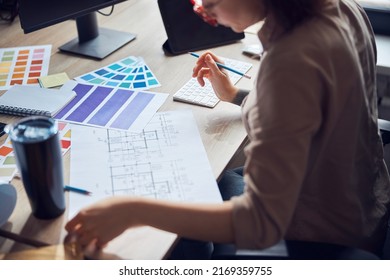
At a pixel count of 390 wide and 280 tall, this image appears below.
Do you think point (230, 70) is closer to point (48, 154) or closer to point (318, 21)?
point (318, 21)

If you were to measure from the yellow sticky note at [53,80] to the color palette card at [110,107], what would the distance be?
24mm

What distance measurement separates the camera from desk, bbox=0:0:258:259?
85cm

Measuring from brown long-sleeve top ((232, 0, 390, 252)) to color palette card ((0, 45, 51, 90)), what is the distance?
77cm

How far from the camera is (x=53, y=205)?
2.90 feet

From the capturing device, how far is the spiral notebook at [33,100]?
3.93 feet

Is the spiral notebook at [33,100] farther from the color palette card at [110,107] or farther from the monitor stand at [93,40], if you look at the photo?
the monitor stand at [93,40]

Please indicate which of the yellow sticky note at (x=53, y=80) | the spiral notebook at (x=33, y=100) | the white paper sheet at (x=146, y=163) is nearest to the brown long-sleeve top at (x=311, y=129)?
the white paper sheet at (x=146, y=163)

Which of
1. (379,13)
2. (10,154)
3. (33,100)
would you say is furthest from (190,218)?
(379,13)

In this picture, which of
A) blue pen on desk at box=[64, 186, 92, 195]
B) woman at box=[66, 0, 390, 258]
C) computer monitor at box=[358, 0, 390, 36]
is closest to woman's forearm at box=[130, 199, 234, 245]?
woman at box=[66, 0, 390, 258]

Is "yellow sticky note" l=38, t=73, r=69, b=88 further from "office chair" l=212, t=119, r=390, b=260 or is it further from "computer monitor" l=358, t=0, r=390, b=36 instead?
"computer monitor" l=358, t=0, r=390, b=36

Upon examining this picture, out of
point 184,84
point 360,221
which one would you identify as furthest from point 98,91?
Answer: point 360,221

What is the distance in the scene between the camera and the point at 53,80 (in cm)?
136

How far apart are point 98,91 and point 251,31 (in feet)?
2.00

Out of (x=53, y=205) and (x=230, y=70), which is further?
(x=230, y=70)
